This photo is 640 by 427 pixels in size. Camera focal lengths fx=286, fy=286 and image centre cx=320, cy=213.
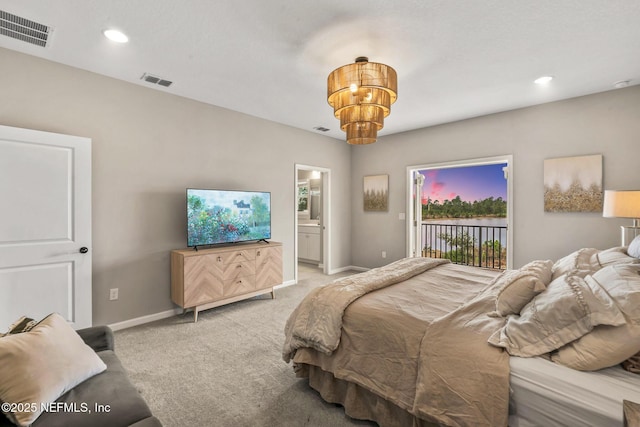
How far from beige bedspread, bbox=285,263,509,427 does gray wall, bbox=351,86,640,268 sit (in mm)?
2618

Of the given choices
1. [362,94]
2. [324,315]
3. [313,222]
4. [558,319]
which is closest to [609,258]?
[558,319]

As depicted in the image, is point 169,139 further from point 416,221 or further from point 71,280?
point 416,221

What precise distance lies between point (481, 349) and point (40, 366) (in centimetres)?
194

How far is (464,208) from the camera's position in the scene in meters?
6.54

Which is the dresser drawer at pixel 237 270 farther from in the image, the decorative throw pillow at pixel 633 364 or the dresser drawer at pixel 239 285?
→ the decorative throw pillow at pixel 633 364

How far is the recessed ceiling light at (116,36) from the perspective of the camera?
2326mm

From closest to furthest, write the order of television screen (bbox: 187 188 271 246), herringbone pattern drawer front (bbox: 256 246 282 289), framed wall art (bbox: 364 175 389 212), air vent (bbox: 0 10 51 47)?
air vent (bbox: 0 10 51 47), television screen (bbox: 187 188 271 246), herringbone pattern drawer front (bbox: 256 246 282 289), framed wall art (bbox: 364 175 389 212)

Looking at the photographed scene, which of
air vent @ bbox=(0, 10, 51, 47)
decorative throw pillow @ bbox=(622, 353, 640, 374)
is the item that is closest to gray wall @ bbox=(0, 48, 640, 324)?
air vent @ bbox=(0, 10, 51, 47)

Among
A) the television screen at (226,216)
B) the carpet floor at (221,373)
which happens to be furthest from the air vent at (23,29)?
the carpet floor at (221,373)

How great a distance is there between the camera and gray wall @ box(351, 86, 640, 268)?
340cm

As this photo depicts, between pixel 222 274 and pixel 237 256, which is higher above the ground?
pixel 237 256

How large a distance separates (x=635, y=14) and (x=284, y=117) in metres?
3.73

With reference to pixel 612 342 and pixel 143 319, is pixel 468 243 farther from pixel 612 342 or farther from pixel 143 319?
pixel 143 319

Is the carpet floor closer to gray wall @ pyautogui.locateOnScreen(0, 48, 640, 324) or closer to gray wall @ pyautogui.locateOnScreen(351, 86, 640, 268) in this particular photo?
gray wall @ pyautogui.locateOnScreen(0, 48, 640, 324)
